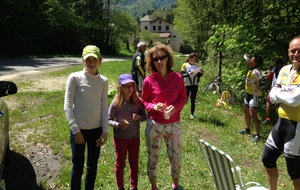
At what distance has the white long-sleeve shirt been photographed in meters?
3.20

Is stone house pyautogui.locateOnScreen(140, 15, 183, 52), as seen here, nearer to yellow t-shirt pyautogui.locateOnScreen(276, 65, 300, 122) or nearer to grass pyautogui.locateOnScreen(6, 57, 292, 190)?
grass pyautogui.locateOnScreen(6, 57, 292, 190)

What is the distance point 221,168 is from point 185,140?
358 cm

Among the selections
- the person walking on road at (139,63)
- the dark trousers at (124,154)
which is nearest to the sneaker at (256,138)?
the person walking on road at (139,63)

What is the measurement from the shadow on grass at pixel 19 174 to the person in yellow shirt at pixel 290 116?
10.8 ft

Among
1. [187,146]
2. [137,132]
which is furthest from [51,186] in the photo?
[187,146]

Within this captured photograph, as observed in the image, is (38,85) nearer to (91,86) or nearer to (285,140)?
(91,86)

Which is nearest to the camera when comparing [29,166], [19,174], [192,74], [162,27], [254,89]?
[19,174]

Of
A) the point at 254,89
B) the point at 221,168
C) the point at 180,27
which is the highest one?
the point at 180,27

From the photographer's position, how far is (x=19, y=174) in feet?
14.7

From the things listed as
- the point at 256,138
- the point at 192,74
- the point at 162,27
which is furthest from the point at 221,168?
the point at 162,27

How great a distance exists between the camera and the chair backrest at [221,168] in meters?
2.47

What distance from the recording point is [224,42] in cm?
887

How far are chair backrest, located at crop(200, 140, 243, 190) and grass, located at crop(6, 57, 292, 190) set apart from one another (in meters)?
1.60

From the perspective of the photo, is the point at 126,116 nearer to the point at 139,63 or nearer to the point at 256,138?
the point at 256,138
